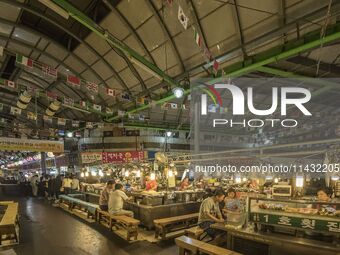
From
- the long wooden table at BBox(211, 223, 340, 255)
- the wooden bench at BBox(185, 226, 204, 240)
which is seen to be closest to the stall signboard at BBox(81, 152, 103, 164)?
the wooden bench at BBox(185, 226, 204, 240)

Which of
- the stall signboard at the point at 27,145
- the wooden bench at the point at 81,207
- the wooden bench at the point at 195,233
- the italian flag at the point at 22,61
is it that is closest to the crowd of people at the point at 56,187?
the wooden bench at the point at 81,207

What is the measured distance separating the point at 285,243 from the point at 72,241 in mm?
6334

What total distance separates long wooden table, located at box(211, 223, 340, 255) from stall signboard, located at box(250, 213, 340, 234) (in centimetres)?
22

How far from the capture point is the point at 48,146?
16375mm

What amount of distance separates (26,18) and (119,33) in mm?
4243

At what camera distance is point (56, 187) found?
19.3 metres

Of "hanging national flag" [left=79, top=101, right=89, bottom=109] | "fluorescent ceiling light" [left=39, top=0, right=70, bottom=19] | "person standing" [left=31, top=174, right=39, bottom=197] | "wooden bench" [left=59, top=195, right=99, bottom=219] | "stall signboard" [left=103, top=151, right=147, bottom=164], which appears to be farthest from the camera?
"person standing" [left=31, top=174, right=39, bottom=197]

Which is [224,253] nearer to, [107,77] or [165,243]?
[165,243]

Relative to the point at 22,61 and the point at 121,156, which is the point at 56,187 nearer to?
the point at 121,156

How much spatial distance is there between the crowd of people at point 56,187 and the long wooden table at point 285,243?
15147 millimetres

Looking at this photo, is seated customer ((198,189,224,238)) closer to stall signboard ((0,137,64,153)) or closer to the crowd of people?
stall signboard ((0,137,64,153))

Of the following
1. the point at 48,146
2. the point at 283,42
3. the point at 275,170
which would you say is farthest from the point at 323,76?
the point at 48,146

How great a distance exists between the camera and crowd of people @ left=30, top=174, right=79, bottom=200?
61.9ft

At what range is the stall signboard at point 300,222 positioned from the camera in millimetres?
4428
